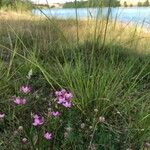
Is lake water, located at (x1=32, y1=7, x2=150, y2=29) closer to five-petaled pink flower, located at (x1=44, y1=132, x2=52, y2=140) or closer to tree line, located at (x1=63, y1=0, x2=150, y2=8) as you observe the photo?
tree line, located at (x1=63, y1=0, x2=150, y2=8)

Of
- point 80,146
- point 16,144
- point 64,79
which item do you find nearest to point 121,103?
point 64,79

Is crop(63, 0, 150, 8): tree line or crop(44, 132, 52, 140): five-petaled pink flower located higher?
crop(63, 0, 150, 8): tree line

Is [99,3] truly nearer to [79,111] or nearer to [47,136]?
[79,111]

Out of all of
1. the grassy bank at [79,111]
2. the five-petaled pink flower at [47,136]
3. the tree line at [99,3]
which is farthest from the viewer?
the tree line at [99,3]

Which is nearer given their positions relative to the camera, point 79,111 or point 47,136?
point 47,136

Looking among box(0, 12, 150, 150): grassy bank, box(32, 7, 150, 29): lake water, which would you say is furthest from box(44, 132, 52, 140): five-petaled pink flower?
box(32, 7, 150, 29): lake water

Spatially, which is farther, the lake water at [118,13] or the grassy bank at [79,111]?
the lake water at [118,13]

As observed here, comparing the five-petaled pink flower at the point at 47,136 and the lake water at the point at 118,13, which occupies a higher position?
the lake water at the point at 118,13

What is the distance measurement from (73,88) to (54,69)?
0.66m

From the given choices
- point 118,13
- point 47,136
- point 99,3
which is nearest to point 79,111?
point 47,136

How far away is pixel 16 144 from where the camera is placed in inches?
97.0

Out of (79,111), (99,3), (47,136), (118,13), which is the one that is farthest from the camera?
(118,13)

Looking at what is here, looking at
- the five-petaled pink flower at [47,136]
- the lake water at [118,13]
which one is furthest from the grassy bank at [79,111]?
the lake water at [118,13]

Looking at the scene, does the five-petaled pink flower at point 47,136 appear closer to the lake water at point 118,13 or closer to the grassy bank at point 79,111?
the grassy bank at point 79,111
